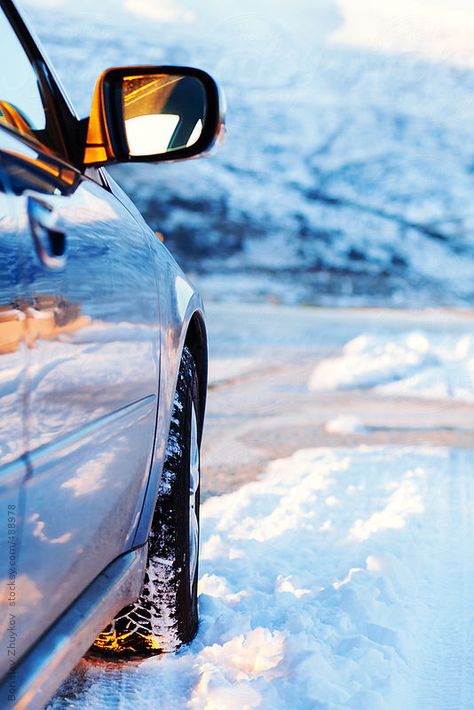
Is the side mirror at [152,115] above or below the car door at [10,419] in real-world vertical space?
above

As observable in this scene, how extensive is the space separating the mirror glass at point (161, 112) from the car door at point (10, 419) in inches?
27.7

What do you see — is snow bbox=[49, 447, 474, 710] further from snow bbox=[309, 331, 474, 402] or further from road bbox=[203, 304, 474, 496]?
snow bbox=[309, 331, 474, 402]

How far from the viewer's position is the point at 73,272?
147 cm

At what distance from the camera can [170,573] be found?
2.23 metres

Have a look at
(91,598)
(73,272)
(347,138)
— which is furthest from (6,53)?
(347,138)

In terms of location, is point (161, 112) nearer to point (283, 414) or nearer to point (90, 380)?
point (90, 380)

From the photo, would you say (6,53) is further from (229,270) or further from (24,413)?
(229,270)

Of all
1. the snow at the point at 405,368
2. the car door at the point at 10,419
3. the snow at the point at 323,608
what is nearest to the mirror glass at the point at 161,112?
the car door at the point at 10,419

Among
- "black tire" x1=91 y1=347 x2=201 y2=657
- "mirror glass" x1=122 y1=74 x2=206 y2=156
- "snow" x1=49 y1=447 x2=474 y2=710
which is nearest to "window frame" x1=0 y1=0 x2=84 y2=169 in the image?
"mirror glass" x1=122 y1=74 x2=206 y2=156

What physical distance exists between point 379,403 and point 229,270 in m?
43.5

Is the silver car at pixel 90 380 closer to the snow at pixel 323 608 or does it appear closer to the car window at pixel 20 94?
the car window at pixel 20 94

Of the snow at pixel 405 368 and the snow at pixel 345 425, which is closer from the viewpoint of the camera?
the snow at pixel 345 425

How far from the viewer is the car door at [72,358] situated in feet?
4.17

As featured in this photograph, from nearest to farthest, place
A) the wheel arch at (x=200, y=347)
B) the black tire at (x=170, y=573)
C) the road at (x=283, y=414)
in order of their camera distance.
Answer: the black tire at (x=170, y=573) < the wheel arch at (x=200, y=347) < the road at (x=283, y=414)
